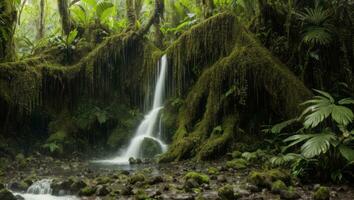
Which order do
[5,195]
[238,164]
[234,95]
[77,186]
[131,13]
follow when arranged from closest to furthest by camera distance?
[5,195]
[77,186]
[238,164]
[234,95]
[131,13]

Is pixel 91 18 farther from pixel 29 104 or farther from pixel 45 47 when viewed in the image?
pixel 29 104

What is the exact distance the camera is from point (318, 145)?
18.2 feet

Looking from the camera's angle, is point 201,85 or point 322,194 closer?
point 322,194

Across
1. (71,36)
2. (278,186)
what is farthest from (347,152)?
(71,36)

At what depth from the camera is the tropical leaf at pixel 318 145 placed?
5.49 metres

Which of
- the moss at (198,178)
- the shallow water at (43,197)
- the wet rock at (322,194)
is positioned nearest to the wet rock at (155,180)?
the moss at (198,178)

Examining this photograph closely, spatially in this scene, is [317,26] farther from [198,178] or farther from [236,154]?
[198,178]

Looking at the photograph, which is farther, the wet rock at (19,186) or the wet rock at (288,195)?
the wet rock at (19,186)

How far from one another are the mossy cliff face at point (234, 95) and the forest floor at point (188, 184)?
952 millimetres

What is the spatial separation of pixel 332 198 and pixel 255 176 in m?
1.20

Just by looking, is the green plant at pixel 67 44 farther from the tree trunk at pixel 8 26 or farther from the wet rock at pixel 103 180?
the wet rock at pixel 103 180

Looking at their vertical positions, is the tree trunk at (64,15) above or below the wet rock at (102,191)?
above

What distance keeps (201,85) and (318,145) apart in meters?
4.91

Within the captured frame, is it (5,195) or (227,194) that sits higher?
(5,195)
